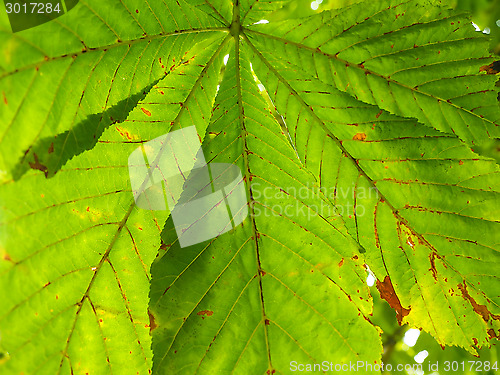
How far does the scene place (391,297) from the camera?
936 millimetres

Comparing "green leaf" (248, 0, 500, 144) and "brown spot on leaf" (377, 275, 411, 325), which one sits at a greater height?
"green leaf" (248, 0, 500, 144)

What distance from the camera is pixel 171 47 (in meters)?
0.83

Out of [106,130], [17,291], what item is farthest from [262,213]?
[17,291]

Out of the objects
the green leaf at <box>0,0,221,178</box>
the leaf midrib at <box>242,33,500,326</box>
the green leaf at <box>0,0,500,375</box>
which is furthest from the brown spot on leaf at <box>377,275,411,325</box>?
the green leaf at <box>0,0,221,178</box>

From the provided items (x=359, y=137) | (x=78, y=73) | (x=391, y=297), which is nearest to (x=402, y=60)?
(x=359, y=137)

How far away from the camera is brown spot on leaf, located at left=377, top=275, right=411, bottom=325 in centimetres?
93

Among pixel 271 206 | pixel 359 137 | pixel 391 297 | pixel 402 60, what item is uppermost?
pixel 402 60

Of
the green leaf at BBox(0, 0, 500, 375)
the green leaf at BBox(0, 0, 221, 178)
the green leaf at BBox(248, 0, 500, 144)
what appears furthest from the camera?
the green leaf at BBox(248, 0, 500, 144)

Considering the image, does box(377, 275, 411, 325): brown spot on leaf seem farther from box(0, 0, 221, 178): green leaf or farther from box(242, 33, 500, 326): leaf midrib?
box(0, 0, 221, 178): green leaf

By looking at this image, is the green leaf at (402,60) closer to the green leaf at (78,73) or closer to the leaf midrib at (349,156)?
the leaf midrib at (349,156)

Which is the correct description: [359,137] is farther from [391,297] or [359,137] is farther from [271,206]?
[391,297]

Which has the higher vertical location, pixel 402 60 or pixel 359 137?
pixel 402 60

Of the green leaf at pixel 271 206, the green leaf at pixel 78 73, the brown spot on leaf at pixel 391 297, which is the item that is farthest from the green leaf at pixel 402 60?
the brown spot on leaf at pixel 391 297

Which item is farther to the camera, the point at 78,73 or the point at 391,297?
the point at 391,297
